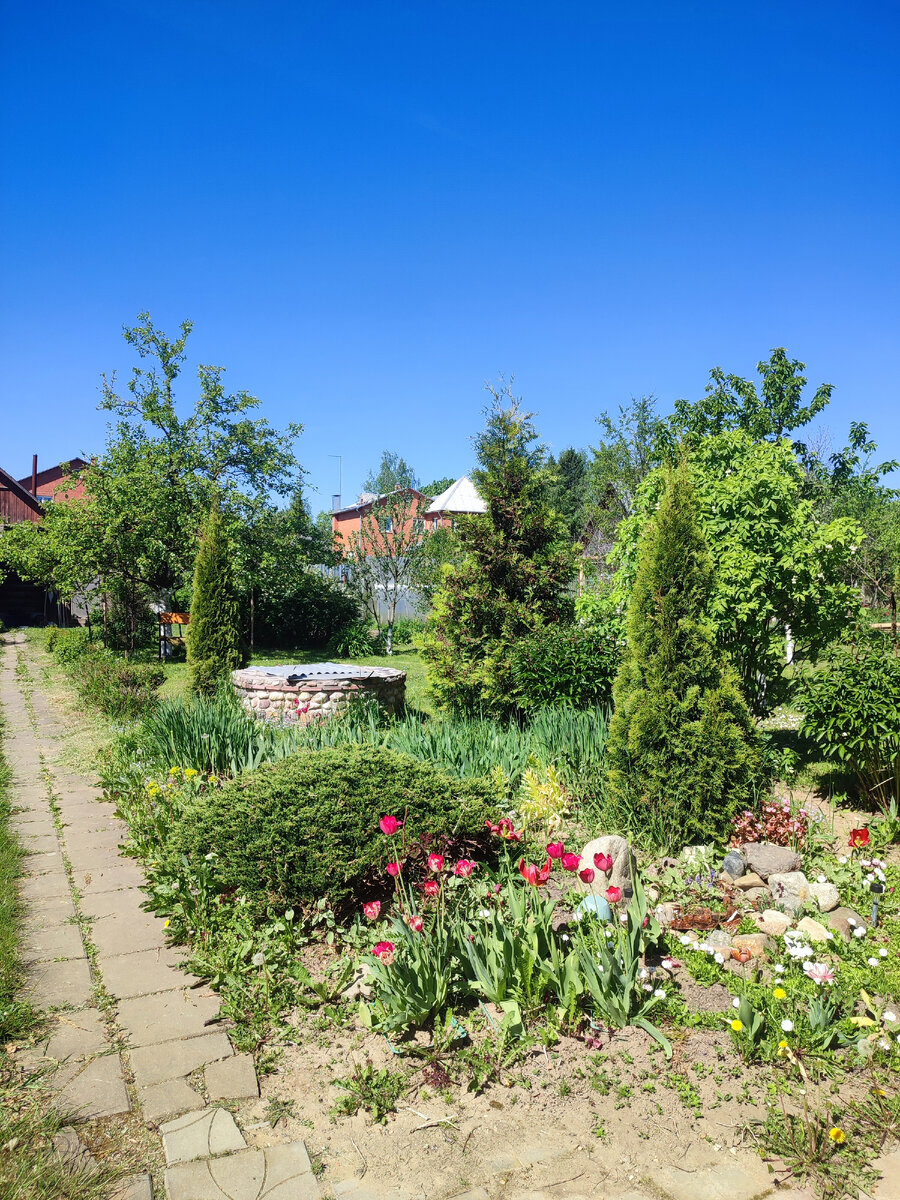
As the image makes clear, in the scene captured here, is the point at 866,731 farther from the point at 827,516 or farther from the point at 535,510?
the point at 827,516

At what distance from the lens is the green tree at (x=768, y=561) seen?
662cm

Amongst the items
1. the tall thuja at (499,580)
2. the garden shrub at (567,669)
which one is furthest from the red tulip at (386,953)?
the tall thuja at (499,580)

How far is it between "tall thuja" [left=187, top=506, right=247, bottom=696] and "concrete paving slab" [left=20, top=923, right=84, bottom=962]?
8409 millimetres

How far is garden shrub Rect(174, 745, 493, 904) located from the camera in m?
3.40

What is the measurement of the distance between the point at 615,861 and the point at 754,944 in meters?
0.68

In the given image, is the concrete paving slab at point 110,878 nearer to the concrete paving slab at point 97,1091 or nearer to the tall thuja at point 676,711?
the concrete paving slab at point 97,1091

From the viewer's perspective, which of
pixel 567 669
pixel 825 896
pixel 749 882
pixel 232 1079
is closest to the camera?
pixel 232 1079

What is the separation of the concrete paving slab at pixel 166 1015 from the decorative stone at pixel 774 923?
2515 millimetres

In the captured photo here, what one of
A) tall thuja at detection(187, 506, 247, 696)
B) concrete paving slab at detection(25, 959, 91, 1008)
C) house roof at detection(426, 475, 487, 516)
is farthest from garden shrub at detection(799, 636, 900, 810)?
house roof at detection(426, 475, 487, 516)

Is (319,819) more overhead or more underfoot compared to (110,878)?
more overhead

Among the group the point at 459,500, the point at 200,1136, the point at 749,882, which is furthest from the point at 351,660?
the point at 459,500

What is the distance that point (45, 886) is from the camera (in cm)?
425

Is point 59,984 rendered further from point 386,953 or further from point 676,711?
point 676,711

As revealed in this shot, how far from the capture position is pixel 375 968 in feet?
9.11
